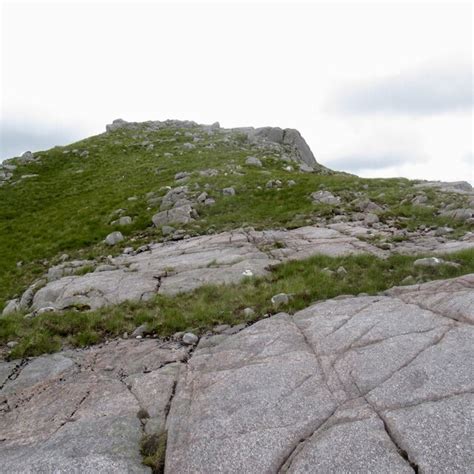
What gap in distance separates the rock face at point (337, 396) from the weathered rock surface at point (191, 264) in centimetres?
528

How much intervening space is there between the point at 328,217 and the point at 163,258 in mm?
10440

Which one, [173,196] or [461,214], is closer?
[461,214]

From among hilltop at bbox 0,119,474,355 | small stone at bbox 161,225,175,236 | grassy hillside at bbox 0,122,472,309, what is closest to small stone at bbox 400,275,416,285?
hilltop at bbox 0,119,474,355

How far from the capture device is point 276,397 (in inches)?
321

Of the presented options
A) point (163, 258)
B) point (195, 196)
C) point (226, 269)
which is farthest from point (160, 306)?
point (195, 196)

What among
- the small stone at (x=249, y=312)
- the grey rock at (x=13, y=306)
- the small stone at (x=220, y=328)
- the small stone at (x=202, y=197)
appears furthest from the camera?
the small stone at (x=202, y=197)

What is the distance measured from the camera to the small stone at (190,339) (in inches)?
458

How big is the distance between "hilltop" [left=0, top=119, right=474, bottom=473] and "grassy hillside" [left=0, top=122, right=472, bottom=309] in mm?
282

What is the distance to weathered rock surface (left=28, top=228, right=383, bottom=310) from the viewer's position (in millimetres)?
15555

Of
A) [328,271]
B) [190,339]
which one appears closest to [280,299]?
[328,271]

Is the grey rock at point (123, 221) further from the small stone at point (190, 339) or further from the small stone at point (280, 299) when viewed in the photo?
the small stone at point (190, 339)

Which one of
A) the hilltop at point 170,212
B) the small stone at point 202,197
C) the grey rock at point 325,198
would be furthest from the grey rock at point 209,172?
the grey rock at point 325,198

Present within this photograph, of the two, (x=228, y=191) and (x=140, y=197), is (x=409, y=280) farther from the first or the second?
(x=140, y=197)

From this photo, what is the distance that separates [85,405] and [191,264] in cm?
914
